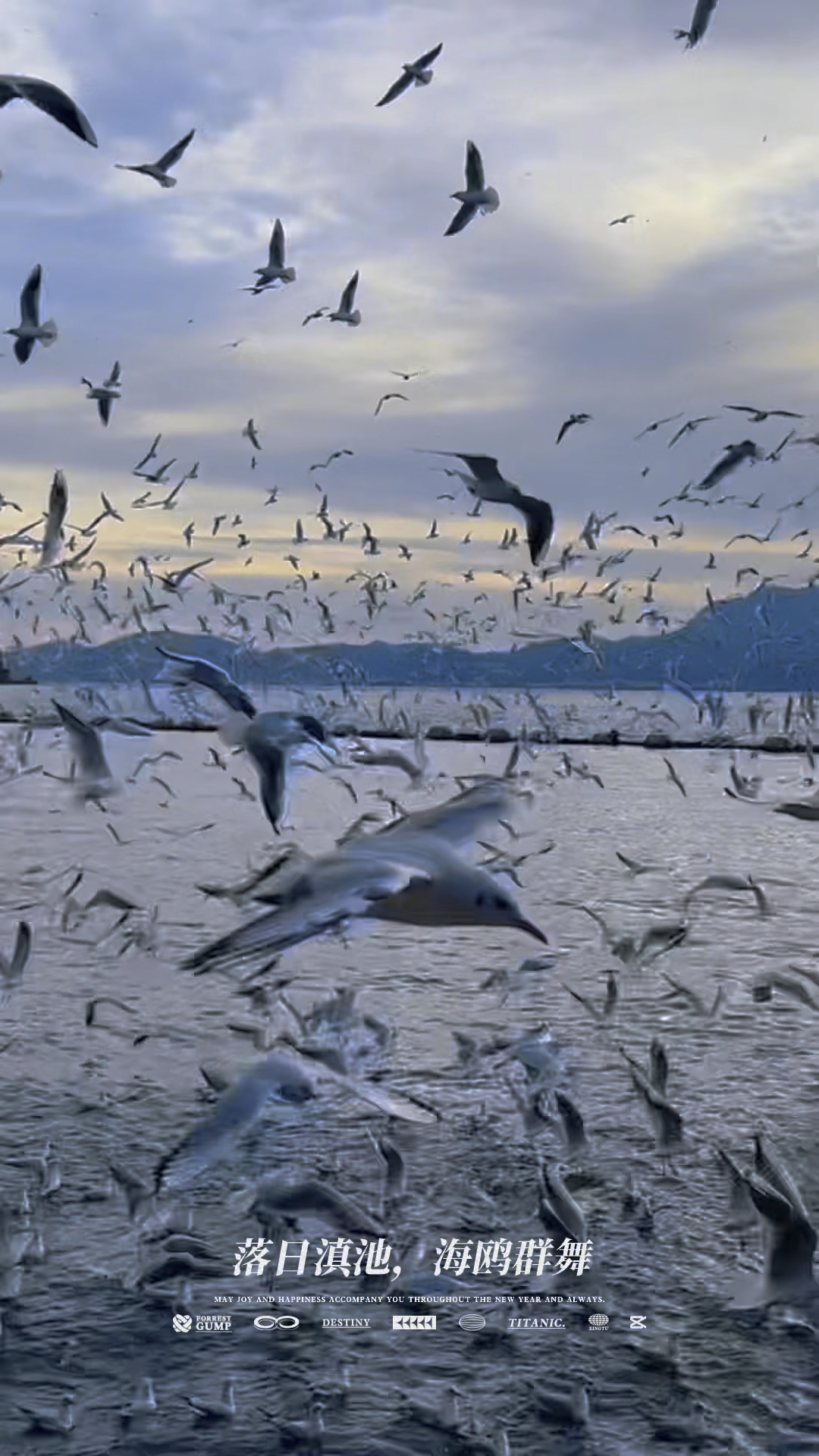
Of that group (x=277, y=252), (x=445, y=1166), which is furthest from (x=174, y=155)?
(x=445, y=1166)

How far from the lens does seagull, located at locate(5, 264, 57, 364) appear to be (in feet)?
35.5

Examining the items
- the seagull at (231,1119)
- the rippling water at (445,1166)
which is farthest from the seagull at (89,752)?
the seagull at (231,1119)

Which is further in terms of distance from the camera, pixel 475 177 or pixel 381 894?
pixel 475 177

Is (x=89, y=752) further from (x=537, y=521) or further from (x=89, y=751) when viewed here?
(x=537, y=521)

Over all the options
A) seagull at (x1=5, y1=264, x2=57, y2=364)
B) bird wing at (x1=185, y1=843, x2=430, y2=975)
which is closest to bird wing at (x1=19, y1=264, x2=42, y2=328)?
seagull at (x1=5, y1=264, x2=57, y2=364)

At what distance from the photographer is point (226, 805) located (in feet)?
125

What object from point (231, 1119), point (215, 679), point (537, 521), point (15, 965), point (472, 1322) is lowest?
point (472, 1322)

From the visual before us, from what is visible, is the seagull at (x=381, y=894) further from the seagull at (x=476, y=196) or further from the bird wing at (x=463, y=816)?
the seagull at (x=476, y=196)

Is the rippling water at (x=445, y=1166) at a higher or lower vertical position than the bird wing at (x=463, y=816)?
lower

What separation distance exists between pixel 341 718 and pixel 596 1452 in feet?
262

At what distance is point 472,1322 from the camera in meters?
7.32

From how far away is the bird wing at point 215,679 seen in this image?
870 centimetres

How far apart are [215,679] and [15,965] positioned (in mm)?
5008

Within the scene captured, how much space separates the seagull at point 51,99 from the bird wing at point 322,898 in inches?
148
